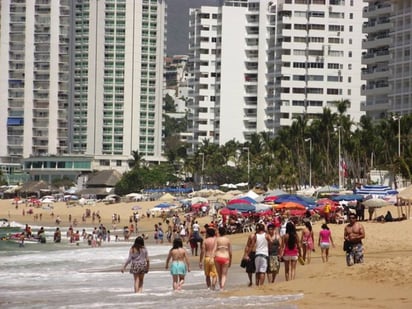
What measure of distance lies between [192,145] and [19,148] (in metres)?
27.5

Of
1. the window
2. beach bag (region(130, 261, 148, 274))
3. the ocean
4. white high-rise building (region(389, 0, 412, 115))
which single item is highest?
white high-rise building (region(389, 0, 412, 115))

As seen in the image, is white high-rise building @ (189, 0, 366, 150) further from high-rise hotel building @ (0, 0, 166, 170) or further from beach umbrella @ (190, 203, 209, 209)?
beach umbrella @ (190, 203, 209, 209)

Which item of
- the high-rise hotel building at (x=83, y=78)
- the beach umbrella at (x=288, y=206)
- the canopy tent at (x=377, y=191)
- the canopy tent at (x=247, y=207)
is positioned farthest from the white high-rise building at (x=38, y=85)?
the beach umbrella at (x=288, y=206)

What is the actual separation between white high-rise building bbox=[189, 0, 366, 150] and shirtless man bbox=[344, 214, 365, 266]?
9686 centimetres

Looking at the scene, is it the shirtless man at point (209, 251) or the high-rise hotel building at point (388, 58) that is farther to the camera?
the high-rise hotel building at point (388, 58)

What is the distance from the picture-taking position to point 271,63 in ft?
424

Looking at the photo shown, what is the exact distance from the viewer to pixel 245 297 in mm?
19547

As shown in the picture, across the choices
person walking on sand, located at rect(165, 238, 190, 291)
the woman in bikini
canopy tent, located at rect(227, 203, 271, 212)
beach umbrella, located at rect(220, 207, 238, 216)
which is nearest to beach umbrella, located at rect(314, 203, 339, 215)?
canopy tent, located at rect(227, 203, 271, 212)

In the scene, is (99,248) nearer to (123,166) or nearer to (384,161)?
(384,161)

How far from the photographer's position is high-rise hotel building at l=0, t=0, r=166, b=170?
14175 centimetres

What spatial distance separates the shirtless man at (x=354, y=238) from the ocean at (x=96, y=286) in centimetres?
275

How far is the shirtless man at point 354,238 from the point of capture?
2305 centimetres

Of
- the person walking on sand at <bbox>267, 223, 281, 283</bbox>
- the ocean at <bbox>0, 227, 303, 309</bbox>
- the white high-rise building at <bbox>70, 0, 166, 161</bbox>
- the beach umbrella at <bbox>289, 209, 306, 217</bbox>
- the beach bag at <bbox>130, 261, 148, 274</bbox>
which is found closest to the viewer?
the ocean at <bbox>0, 227, 303, 309</bbox>

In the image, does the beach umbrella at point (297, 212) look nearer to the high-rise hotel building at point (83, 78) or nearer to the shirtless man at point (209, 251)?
the shirtless man at point (209, 251)
